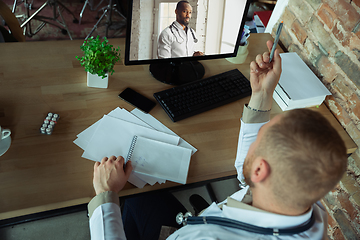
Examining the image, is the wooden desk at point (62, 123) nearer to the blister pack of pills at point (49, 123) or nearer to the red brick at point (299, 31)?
the blister pack of pills at point (49, 123)

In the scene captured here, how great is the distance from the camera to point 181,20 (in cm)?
119

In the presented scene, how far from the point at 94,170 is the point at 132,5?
654mm

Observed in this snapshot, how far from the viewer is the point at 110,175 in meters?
0.96

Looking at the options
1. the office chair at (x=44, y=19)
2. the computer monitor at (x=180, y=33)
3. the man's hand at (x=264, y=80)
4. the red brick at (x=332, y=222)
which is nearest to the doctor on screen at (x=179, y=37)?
the computer monitor at (x=180, y=33)

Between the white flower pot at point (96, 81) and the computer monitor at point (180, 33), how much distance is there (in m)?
0.13

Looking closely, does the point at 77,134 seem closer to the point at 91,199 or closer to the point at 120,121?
the point at 120,121

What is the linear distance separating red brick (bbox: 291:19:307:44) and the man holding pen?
3.09 feet

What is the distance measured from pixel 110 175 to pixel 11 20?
1.18m

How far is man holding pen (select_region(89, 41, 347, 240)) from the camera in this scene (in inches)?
26.3

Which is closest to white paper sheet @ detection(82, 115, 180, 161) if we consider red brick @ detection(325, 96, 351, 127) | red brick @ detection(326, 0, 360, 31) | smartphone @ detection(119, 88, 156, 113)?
smartphone @ detection(119, 88, 156, 113)

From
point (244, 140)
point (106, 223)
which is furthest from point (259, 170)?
point (106, 223)

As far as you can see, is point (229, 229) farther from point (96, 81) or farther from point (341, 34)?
point (341, 34)

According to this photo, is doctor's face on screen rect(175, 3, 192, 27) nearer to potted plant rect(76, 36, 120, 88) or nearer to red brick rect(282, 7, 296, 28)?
potted plant rect(76, 36, 120, 88)

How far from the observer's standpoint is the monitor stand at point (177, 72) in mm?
1385
